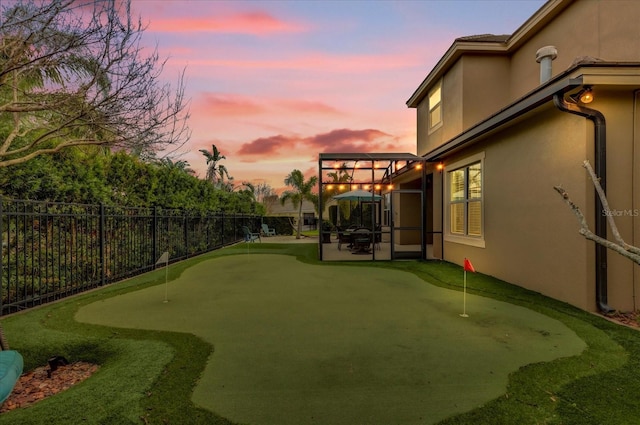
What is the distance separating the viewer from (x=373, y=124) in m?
19.8

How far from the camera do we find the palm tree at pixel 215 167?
1463 inches

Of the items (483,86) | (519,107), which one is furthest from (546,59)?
(483,86)

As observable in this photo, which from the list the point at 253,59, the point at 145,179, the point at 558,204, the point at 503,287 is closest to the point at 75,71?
the point at 145,179

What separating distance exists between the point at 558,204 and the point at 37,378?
301 inches

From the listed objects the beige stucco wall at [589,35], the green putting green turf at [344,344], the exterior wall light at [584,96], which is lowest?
the green putting green turf at [344,344]

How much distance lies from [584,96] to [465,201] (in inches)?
182

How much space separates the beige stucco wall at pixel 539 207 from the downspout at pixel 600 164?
0.33ft

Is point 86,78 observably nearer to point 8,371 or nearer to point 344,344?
point 8,371

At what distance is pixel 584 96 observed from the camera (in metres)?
4.74

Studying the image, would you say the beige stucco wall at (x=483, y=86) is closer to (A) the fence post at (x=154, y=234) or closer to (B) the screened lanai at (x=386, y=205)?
(B) the screened lanai at (x=386, y=205)

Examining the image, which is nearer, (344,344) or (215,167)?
(344,344)

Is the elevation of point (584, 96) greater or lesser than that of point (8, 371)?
greater

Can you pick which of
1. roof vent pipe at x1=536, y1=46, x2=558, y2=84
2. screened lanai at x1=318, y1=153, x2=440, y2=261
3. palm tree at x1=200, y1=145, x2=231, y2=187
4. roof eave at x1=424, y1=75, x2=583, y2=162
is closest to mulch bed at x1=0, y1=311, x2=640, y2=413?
roof eave at x1=424, y1=75, x2=583, y2=162

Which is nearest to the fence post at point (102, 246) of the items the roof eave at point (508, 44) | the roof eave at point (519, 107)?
the roof eave at point (519, 107)
